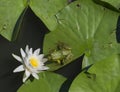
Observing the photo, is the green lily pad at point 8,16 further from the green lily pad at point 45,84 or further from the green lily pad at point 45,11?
the green lily pad at point 45,84

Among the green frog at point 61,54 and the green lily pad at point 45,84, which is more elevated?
the green frog at point 61,54

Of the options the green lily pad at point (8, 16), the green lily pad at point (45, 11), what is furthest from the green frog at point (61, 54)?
the green lily pad at point (8, 16)

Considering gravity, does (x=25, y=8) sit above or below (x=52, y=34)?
above

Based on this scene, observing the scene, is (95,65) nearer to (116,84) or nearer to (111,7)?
(116,84)

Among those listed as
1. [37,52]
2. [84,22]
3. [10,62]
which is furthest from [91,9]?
[10,62]

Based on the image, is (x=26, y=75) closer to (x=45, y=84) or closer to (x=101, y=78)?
(x=45, y=84)

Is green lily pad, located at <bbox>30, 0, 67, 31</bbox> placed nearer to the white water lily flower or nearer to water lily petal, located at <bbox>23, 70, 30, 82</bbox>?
the white water lily flower
